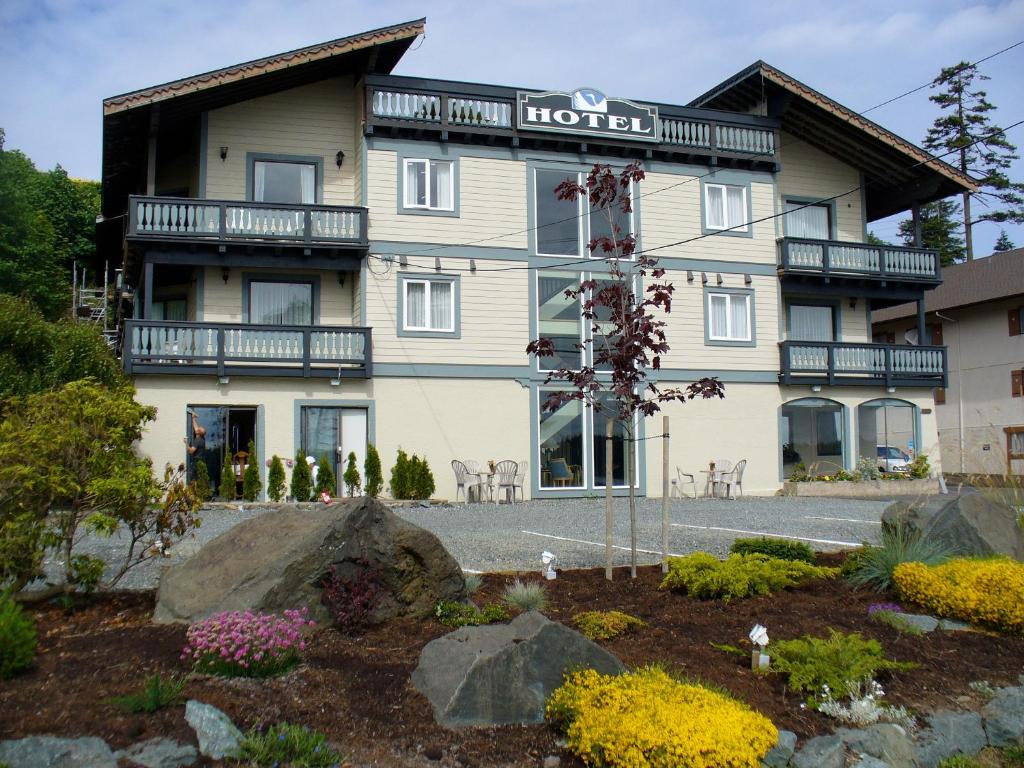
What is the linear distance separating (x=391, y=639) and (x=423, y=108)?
58.3ft

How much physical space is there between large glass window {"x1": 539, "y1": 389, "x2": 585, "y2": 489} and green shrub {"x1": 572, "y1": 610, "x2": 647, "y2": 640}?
15.4 m

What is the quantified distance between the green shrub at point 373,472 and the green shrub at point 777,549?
11.5 metres

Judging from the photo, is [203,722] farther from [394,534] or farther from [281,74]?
[281,74]

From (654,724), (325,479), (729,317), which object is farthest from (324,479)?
(654,724)

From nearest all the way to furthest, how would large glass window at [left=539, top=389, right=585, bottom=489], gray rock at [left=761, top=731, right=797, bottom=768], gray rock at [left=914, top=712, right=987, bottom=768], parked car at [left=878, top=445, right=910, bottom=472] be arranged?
1. gray rock at [left=761, top=731, right=797, bottom=768]
2. gray rock at [left=914, top=712, right=987, bottom=768]
3. large glass window at [left=539, top=389, right=585, bottom=489]
4. parked car at [left=878, top=445, right=910, bottom=472]

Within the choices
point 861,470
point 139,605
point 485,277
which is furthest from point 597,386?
point 861,470

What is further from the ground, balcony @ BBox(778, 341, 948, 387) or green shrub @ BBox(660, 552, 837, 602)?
balcony @ BBox(778, 341, 948, 387)

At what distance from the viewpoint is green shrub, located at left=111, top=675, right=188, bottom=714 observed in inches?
182

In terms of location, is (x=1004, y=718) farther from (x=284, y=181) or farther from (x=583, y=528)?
(x=284, y=181)

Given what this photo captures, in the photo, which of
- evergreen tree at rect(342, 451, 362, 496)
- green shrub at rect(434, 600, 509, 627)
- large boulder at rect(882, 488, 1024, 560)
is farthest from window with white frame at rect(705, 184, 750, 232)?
green shrub at rect(434, 600, 509, 627)

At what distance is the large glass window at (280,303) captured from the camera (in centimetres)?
2198

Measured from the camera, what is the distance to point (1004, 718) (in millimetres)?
5961

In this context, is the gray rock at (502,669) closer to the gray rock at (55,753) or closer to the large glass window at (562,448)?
the gray rock at (55,753)

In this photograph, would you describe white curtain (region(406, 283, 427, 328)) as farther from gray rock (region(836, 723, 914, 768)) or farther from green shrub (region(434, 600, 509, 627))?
gray rock (region(836, 723, 914, 768))
